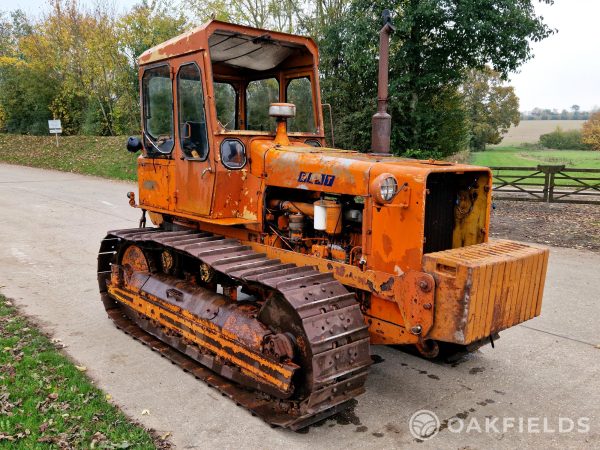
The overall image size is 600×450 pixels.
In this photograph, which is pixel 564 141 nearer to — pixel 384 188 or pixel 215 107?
pixel 215 107

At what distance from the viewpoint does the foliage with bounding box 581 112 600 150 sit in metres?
41.0

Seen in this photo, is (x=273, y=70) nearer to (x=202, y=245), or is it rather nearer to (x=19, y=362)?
(x=202, y=245)

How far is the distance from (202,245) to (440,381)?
8.46ft

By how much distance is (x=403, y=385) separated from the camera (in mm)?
4871

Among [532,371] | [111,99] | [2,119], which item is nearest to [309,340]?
[532,371]

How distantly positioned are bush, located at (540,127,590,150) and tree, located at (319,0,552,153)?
40674 mm

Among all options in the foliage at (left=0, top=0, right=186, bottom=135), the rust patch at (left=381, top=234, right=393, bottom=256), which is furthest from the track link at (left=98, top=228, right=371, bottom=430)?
the foliage at (left=0, top=0, right=186, bottom=135)

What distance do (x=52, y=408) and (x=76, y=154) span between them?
928 inches

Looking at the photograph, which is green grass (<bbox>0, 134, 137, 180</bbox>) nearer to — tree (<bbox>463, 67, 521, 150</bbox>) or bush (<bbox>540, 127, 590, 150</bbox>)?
tree (<bbox>463, 67, 521, 150</bbox>)

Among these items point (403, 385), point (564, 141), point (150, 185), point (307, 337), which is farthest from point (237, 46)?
point (564, 141)

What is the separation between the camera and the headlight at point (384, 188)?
396 centimetres

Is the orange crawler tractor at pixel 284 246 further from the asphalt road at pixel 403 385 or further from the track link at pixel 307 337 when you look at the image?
the asphalt road at pixel 403 385

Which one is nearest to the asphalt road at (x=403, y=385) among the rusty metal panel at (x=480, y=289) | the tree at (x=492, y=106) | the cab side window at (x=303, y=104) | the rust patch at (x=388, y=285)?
the rusty metal panel at (x=480, y=289)

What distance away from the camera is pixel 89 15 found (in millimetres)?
28391
